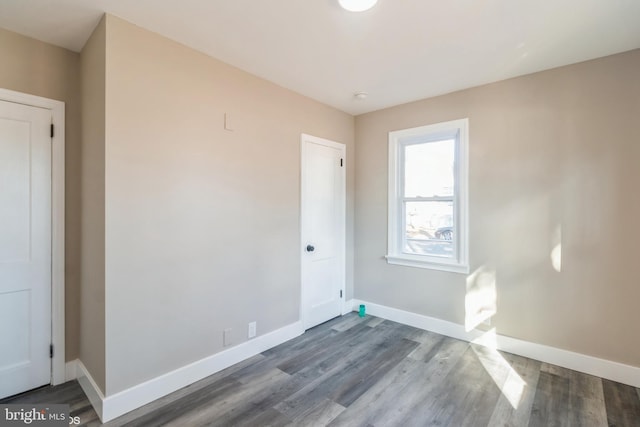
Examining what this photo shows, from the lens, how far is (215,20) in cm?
201

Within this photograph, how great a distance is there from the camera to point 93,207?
212 centimetres

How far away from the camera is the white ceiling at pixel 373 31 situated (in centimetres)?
Answer: 186

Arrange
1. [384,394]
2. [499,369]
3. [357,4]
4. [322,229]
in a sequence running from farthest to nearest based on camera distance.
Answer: [322,229] → [499,369] → [384,394] → [357,4]

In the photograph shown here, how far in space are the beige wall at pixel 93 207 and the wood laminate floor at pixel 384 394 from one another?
1.27 ft

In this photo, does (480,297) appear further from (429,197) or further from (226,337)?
(226,337)

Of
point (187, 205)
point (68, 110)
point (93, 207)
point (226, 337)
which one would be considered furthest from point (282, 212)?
point (68, 110)

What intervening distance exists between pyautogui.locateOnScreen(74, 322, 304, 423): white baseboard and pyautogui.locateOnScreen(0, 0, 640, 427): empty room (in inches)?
0.6

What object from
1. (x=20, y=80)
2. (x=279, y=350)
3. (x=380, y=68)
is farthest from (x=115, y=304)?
(x=380, y=68)

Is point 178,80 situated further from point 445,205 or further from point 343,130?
point 445,205

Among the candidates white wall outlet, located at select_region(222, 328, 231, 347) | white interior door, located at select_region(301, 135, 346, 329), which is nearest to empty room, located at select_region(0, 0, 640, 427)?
white wall outlet, located at select_region(222, 328, 231, 347)

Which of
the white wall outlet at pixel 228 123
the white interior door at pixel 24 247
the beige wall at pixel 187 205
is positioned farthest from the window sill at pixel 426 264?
the white interior door at pixel 24 247

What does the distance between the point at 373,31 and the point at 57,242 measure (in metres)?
2.91

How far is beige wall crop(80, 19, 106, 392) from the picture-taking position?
1.97 m

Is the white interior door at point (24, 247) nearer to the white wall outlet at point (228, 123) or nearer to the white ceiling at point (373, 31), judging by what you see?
the white ceiling at point (373, 31)
